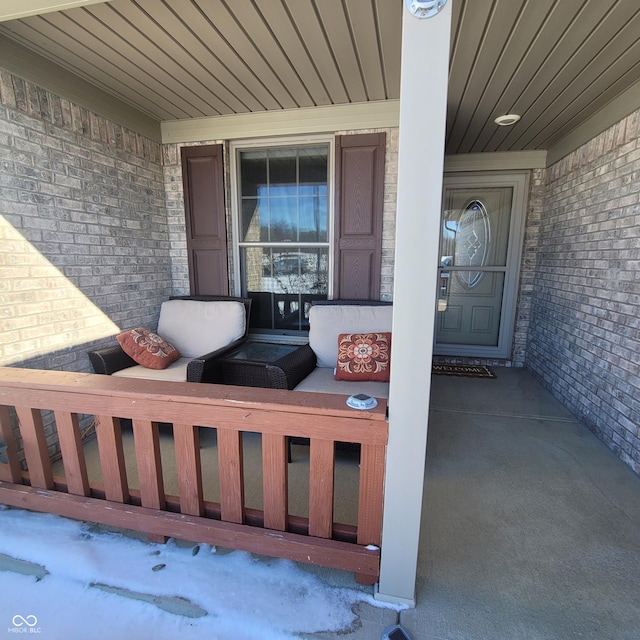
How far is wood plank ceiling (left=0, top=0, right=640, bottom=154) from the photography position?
1738mm

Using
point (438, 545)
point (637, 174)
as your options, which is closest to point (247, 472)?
point (438, 545)

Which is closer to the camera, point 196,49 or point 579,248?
point 196,49

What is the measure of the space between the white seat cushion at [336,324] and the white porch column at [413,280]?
5.68 feet

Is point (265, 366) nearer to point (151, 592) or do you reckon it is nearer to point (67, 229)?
point (151, 592)

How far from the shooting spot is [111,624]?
1.07 meters

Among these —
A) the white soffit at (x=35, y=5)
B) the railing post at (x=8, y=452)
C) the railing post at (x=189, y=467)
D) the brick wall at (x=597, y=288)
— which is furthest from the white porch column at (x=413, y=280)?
the brick wall at (x=597, y=288)

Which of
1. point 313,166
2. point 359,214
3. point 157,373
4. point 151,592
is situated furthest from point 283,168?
point 151,592

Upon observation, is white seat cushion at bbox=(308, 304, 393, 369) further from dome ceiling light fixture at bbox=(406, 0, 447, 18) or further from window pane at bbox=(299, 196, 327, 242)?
dome ceiling light fixture at bbox=(406, 0, 447, 18)

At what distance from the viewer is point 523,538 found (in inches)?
62.4

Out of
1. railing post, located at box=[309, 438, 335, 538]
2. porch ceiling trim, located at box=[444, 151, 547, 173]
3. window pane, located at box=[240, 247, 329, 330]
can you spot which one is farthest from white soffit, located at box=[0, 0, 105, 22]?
porch ceiling trim, located at box=[444, 151, 547, 173]

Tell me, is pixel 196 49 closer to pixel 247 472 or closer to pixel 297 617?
pixel 247 472

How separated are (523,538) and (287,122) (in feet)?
11.3

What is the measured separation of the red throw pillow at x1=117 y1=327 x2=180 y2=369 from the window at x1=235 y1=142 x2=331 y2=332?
1101mm

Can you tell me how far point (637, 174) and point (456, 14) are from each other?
1.65 meters
